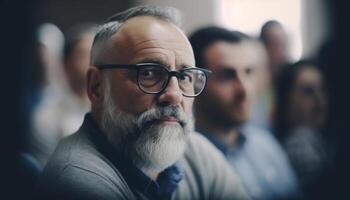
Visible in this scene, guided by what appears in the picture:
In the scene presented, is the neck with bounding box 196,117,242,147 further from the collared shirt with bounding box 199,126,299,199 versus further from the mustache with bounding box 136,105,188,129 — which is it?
the mustache with bounding box 136,105,188,129

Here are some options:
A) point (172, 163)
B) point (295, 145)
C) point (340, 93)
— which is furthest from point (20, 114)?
point (340, 93)

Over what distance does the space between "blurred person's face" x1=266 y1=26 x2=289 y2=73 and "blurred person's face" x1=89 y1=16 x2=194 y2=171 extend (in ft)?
1.02

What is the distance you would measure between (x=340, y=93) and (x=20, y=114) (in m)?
0.79

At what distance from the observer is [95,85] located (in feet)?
3.14

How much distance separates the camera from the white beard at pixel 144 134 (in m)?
0.95

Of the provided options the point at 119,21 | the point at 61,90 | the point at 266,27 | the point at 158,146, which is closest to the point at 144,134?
the point at 158,146

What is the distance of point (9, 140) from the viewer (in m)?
1.09

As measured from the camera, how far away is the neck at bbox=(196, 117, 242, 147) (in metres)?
1.08

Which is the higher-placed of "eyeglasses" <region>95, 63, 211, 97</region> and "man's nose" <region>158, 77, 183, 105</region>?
"eyeglasses" <region>95, 63, 211, 97</region>

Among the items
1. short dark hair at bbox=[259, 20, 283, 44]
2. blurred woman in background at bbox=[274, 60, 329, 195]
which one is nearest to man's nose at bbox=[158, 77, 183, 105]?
short dark hair at bbox=[259, 20, 283, 44]

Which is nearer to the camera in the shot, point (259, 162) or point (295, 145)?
point (259, 162)

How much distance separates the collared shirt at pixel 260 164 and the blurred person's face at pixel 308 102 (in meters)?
0.16

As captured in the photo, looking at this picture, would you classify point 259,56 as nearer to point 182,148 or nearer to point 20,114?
point 182,148

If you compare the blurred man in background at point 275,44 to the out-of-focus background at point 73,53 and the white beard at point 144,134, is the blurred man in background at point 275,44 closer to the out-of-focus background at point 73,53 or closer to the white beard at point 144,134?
the out-of-focus background at point 73,53
